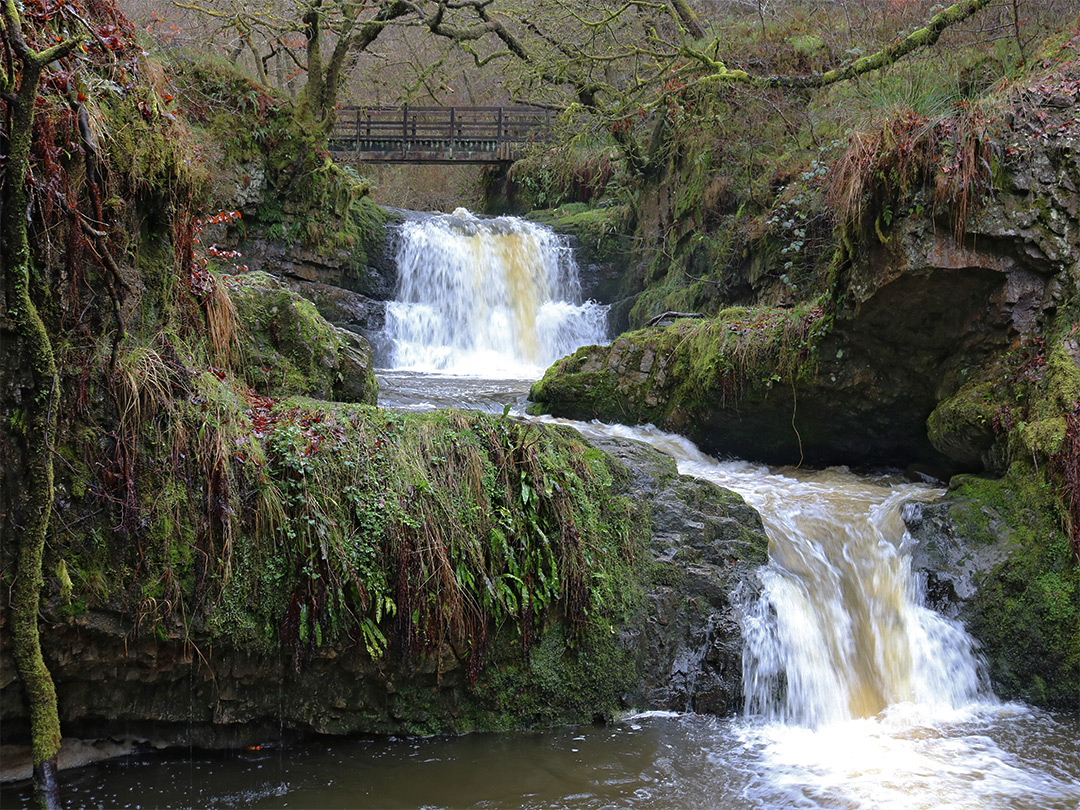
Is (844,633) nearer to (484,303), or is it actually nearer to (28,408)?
(28,408)

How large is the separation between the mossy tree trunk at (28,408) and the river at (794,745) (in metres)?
0.39

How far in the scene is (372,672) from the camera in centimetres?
428

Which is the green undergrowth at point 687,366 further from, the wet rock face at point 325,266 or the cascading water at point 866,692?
the wet rock face at point 325,266

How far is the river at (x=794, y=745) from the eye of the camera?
12.3 ft

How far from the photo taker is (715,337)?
27.9 ft

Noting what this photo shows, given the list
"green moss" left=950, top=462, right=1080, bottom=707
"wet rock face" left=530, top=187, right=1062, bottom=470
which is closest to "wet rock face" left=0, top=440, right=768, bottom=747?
"green moss" left=950, top=462, right=1080, bottom=707

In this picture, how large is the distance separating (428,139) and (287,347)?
54.0ft

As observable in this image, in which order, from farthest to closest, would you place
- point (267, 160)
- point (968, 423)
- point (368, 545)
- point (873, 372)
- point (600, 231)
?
point (600, 231)
point (267, 160)
point (873, 372)
point (968, 423)
point (368, 545)

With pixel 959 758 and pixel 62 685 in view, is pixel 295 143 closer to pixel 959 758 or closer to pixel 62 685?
pixel 62 685

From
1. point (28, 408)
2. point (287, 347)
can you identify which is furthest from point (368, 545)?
point (287, 347)

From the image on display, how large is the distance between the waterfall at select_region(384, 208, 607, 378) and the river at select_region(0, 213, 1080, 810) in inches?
306

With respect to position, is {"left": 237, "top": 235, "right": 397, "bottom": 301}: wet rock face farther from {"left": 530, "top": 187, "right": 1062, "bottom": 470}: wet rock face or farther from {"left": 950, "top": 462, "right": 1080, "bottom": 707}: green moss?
{"left": 950, "top": 462, "right": 1080, "bottom": 707}: green moss

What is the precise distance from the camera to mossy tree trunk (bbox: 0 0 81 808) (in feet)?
10.8

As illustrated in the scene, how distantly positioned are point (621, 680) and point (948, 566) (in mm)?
2718
